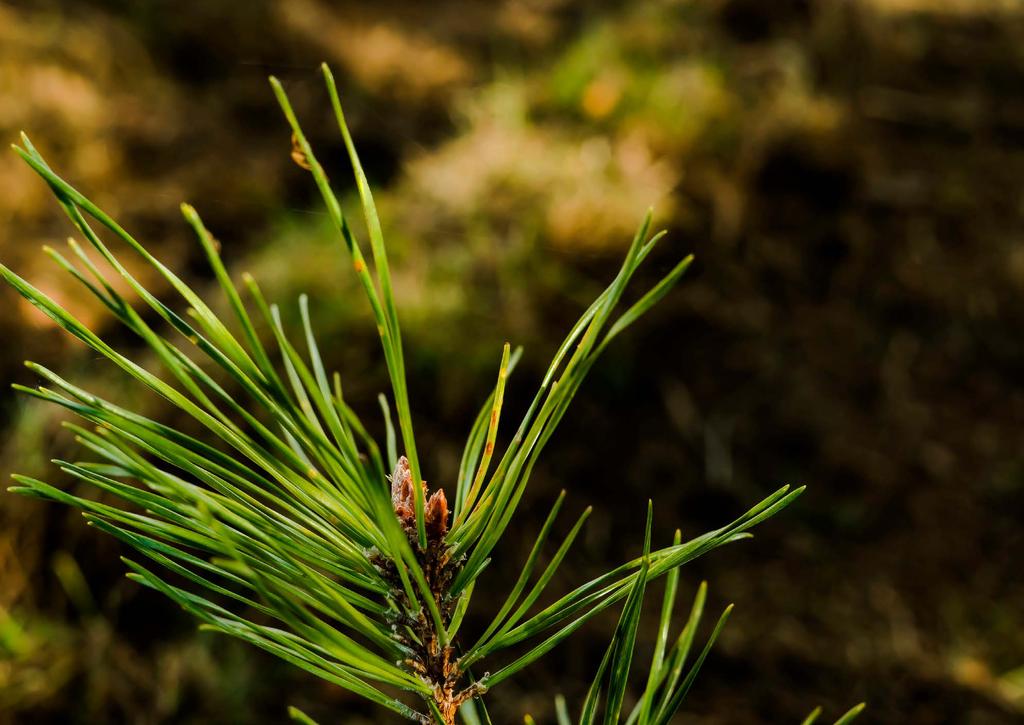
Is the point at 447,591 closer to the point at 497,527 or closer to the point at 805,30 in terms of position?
the point at 497,527

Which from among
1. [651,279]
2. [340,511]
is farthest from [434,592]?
[651,279]

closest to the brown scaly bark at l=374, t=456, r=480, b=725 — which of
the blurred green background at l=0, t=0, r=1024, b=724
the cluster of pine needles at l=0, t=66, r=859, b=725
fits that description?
the cluster of pine needles at l=0, t=66, r=859, b=725

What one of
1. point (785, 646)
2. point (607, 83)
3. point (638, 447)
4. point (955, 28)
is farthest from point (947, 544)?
point (955, 28)

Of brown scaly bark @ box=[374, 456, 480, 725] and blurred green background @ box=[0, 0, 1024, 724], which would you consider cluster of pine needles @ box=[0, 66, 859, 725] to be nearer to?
brown scaly bark @ box=[374, 456, 480, 725]

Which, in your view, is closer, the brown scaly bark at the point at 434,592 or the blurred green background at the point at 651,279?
the brown scaly bark at the point at 434,592

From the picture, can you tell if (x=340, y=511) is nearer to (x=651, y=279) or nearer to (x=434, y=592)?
(x=434, y=592)

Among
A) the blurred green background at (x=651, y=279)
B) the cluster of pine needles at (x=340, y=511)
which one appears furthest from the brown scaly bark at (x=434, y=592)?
the blurred green background at (x=651, y=279)

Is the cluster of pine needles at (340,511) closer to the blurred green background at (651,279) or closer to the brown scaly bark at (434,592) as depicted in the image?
the brown scaly bark at (434,592)
